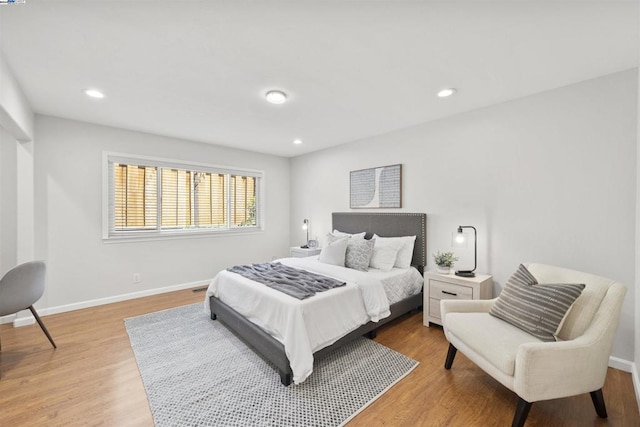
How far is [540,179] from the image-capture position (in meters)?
2.67

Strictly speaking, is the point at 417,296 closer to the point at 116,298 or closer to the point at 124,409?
the point at 124,409

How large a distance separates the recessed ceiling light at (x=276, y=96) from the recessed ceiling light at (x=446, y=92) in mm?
1586

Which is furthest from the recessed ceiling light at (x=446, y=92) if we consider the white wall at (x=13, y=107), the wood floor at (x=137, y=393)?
the white wall at (x=13, y=107)

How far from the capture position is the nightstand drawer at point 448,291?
2.76 metres

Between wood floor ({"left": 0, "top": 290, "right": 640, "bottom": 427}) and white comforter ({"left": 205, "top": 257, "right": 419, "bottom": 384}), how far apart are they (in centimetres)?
48

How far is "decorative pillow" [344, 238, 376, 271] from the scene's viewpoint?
3375mm

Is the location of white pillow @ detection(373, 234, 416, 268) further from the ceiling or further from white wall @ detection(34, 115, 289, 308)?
white wall @ detection(34, 115, 289, 308)

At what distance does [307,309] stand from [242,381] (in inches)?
29.3

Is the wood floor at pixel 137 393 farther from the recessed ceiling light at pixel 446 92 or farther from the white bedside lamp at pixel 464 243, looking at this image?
the recessed ceiling light at pixel 446 92

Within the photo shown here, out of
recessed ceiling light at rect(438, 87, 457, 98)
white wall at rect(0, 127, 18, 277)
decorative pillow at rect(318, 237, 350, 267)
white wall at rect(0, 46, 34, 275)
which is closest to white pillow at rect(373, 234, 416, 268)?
decorative pillow at rect(318, 237, 350, 267)

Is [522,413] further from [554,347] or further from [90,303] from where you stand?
[90,303]

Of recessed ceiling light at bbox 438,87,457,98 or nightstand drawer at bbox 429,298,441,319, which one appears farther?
nightstand drawer at bbox 429,298,441,319

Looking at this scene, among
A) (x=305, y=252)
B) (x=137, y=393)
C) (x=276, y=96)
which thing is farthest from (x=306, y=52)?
(x=305, y=252)

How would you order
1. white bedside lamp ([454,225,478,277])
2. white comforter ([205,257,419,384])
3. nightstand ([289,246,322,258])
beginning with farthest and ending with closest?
1. nightstand ([289,246,322,258])
2. white bedside lamp ([454,225,478,277])
3. white comforter ([205,257,419,384])
